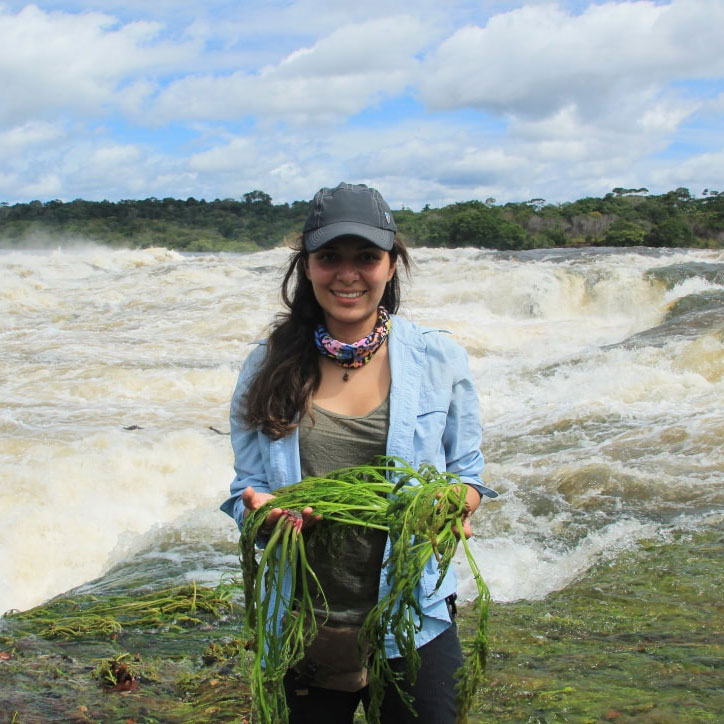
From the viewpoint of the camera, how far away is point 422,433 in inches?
73.2

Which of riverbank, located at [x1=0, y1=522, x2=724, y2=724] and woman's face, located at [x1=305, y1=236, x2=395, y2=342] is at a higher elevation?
woman's face, located at [x1=305, y1=236, x2=395, y2=342]

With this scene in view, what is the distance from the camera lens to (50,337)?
17.1 meters

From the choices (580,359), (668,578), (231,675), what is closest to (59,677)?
(231,675)

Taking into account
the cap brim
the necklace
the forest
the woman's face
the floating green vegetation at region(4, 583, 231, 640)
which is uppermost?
the forest

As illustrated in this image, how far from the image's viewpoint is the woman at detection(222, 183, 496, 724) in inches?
70.5

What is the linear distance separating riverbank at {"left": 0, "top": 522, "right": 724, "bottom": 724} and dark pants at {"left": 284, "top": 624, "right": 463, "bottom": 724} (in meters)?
0.65

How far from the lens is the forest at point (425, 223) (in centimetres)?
4753

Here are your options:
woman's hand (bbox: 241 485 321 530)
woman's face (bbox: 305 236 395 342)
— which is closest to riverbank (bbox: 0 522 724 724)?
woman's hand (bbox: 241 485 321 530)

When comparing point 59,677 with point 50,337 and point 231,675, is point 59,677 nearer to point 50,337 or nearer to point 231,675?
point 231,675

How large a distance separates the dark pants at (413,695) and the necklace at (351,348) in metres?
0.66

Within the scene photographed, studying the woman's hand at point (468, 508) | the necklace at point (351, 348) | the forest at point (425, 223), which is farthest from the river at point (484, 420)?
the forest at point (425, 223)

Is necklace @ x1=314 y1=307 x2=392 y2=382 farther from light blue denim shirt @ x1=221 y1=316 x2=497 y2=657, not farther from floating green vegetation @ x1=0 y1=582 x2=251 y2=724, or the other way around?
floating green vegetation @ x1=0 y1=582 x2=251 y2=724

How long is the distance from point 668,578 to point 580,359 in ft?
A: 27.6

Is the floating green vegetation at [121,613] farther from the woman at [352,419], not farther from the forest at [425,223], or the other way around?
the forest at [425,223]
